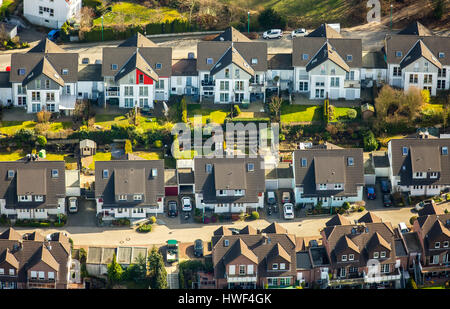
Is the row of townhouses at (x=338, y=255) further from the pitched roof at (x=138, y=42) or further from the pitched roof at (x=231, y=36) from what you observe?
the pitched roof at (x=138, y=42)

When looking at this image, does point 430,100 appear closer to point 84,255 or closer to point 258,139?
point 258,139

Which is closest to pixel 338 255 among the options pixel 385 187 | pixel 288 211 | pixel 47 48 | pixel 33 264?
pixel 288 211

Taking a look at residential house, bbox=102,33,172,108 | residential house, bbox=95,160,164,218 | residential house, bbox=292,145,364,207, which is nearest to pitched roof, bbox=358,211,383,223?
Answer: residential house, bbox=292,145,364,207

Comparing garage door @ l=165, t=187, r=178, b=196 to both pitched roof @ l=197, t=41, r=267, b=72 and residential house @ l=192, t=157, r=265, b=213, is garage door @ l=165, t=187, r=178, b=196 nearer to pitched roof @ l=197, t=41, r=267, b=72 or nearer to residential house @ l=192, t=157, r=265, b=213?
residential house @ l=192, t=157, r=265, b=213

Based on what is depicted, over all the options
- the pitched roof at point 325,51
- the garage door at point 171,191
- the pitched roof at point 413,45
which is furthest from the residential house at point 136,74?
the pitched roof at point 413,45

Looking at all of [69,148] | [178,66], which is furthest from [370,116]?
[69,148]

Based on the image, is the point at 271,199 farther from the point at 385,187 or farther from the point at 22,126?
the point at 22,126
